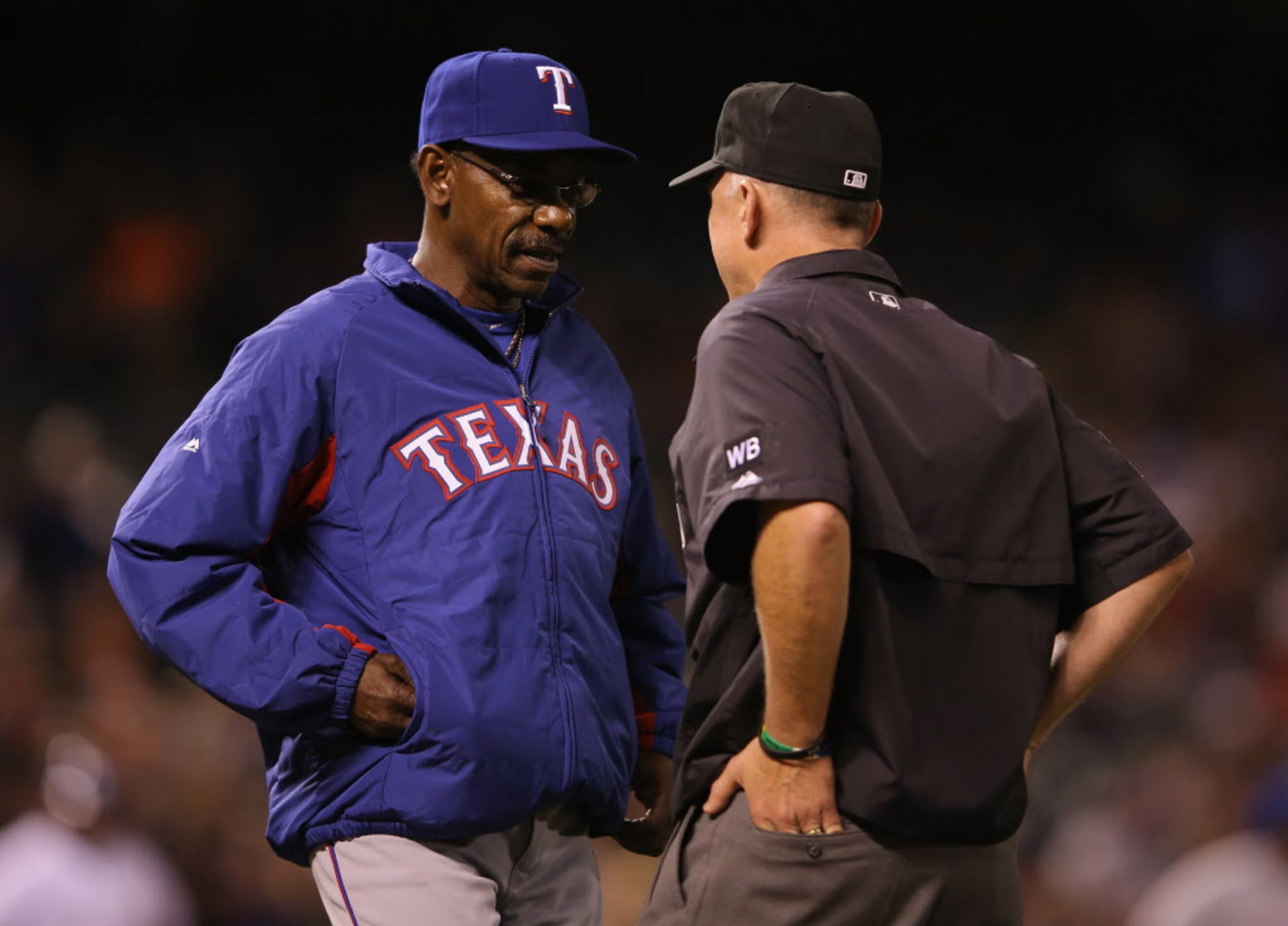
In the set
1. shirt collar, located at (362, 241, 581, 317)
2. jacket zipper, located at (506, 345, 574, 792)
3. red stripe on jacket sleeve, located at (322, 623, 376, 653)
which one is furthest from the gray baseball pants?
shirt collar, located at (362, 241, 581, 317)

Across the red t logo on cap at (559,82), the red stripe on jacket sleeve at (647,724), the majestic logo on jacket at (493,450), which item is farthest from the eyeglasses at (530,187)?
the red stripe on jacket sleeve at (647,724)

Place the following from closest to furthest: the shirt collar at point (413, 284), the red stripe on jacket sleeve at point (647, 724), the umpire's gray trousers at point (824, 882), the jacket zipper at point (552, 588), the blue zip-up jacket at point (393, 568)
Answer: the umpire's gray trousers at point (824, 882), the blue zip-up jacket at point (393, 568), the jacket zipper at point (552, 588), the shirt collar at point (413, 284), the red stripe on jacket sleeve at point (647, 724)

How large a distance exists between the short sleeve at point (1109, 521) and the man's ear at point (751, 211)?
1.65 feet

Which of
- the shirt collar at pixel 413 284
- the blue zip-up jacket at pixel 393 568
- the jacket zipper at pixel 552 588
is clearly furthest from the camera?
the shirt collar at pixel 413 284

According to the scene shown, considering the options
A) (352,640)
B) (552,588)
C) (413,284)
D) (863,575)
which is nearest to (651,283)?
(413,284)

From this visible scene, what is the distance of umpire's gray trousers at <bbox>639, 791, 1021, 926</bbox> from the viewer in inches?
84.9

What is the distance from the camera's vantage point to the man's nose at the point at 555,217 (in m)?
2.61

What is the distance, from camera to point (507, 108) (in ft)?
8.49

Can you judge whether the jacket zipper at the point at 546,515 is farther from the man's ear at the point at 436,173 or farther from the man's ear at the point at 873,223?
the man's ear at the point at 873,223

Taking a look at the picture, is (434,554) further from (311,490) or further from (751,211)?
(751,211)

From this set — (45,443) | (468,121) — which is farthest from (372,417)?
(45,443)

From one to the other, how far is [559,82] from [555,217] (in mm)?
231

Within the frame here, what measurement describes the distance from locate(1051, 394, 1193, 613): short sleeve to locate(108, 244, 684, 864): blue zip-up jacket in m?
0.75

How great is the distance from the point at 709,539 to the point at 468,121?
2.92 feet
